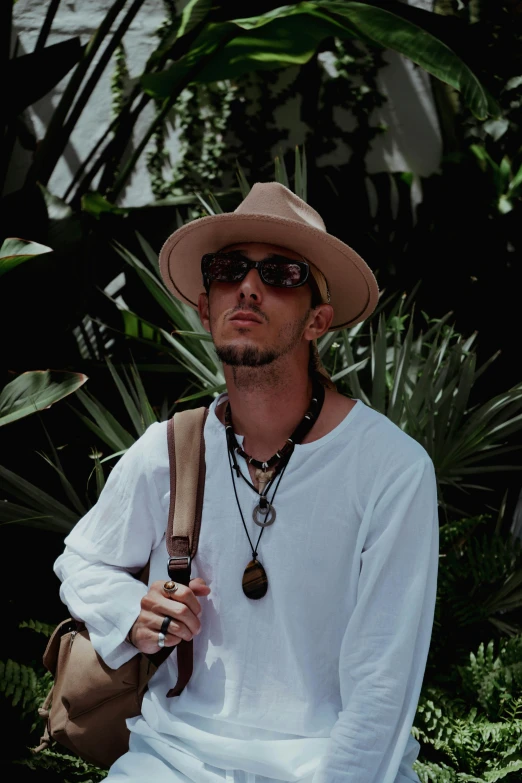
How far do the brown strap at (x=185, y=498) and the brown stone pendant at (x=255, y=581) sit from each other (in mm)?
122

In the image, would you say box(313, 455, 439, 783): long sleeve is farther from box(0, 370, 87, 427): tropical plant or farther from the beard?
box(0, 370, 87, 427): tropical plant

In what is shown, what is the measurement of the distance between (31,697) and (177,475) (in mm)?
1279

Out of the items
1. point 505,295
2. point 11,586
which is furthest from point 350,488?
point 505,295

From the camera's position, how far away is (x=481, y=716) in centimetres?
283

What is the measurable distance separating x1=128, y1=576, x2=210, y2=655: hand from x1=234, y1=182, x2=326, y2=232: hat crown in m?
0.77

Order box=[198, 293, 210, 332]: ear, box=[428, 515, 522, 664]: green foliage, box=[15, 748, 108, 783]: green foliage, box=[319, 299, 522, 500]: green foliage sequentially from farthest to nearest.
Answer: box=[428, 515, 522, 664]: green foliage → box=[319, 299, 522, 500]: green foliage → box=[15, 748, 108, 783]: green foliage → box=[198, 293, 210, 332]: ear

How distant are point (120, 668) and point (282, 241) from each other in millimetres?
964

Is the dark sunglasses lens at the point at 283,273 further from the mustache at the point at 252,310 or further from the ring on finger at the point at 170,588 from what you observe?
the ring on finger at the point at 170,588

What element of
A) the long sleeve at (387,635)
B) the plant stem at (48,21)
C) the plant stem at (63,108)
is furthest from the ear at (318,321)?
the plant stem at (48,21)

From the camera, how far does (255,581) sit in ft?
5.61

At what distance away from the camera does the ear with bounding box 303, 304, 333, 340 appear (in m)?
1.87

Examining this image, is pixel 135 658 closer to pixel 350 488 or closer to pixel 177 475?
pixel 177 475

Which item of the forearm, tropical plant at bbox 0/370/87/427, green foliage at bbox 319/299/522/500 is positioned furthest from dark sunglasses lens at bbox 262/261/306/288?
green foliage at bbox 319/299/522/500

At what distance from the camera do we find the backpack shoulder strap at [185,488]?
1.76 m
